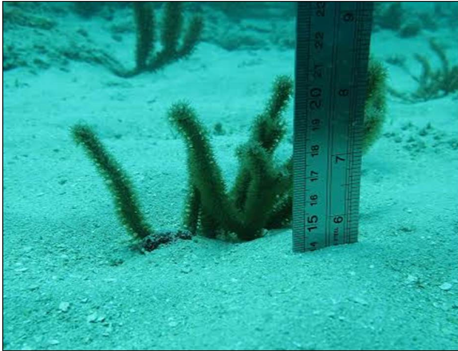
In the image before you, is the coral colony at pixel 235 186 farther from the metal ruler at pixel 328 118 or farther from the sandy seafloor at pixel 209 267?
the metal ruler at pixel 328 118

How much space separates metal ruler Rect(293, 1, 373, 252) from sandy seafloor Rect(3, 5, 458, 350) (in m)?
0.15

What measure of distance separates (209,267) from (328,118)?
0.87 meters

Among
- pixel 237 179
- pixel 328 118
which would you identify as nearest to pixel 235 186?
pixel 237 179

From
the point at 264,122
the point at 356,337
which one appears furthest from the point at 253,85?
the point at 356,337

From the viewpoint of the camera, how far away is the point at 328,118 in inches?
74.4

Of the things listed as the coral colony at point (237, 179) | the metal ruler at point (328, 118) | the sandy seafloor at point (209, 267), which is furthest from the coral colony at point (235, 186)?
the metal ruler at point (328, 118)

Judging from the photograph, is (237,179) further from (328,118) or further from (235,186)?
(328,118)

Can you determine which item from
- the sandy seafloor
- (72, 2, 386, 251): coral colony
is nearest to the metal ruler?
the sandy seafloor

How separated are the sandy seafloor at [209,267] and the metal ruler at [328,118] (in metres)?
0.15

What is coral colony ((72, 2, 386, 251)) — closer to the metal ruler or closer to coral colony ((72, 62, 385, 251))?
coral colony ((72, 62, 385, 251))

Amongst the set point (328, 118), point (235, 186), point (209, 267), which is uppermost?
point (328, 118)

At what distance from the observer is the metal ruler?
5.77 feet

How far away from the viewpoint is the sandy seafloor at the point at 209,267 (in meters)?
1.59

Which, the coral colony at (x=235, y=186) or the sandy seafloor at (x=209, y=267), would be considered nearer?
the sandy seafloor at (x=209, y=267)
